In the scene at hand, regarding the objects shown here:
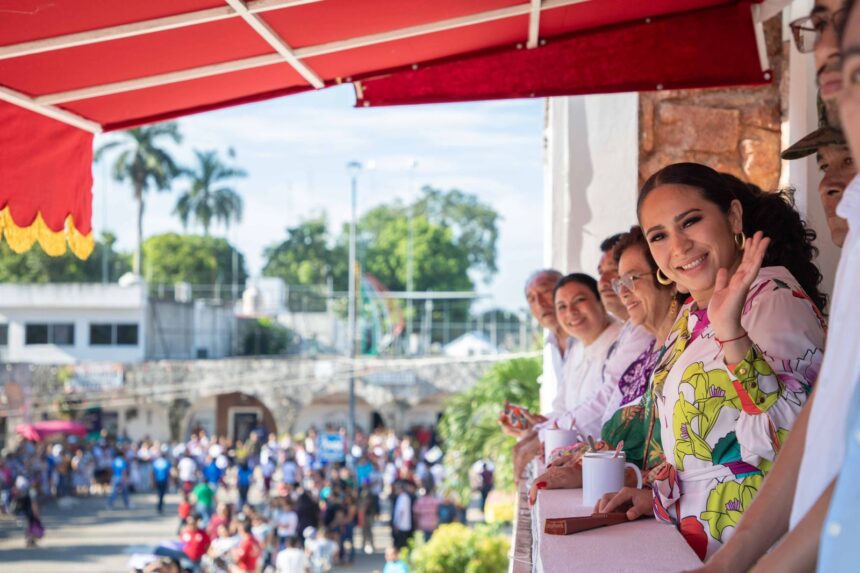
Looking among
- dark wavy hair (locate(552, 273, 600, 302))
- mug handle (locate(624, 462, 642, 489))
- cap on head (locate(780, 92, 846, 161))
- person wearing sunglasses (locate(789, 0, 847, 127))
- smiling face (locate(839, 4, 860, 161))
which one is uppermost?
cap on head (locate(780, 92, 846, 161))

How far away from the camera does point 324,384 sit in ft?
110

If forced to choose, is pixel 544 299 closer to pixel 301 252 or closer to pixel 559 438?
pixel 559 438

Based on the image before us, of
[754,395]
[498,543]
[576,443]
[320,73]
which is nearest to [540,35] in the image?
[320,73]

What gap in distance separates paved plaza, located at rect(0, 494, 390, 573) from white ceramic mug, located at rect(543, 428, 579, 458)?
40.6 ft

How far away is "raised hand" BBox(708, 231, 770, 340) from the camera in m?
1.62

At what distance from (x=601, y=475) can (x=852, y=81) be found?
137cm

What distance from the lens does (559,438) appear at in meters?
3.16

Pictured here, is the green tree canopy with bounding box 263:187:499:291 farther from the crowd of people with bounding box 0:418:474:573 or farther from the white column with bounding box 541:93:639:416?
the white column with bounding box 541:93:639:416

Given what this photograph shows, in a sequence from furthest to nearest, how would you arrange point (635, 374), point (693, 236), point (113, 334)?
1. point (113, 334)
2. point (635, 374)
3. point (693, 236)

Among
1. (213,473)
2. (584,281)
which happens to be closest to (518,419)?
(584,281)

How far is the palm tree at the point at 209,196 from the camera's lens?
5753cm

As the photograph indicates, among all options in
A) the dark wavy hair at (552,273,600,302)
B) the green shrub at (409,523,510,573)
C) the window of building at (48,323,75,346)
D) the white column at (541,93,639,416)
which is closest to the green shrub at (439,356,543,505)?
the green shrub at (409,523,510,573)

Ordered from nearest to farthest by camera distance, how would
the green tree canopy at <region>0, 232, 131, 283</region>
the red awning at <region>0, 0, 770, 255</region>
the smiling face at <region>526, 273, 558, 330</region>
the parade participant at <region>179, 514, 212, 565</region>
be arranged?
the red awning at <region>0, 0, 770, 255</region>, the smiling face at <region>526, 273, 558, 330</region>, the parade participant at <region>179, 514, 212, 565</region>, the green tree canopy at <region>0, 232, 131, 283</region>

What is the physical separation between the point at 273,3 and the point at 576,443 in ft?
5.09
